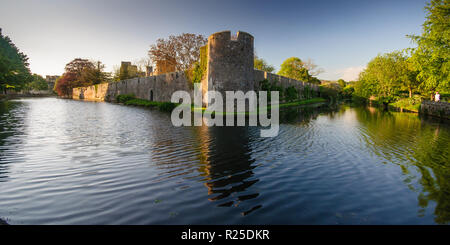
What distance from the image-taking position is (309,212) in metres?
3.32

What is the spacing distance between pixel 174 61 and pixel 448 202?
4002cm

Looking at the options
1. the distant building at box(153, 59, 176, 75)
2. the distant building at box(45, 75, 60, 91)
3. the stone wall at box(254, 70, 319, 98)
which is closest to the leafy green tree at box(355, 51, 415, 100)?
the stone wall at box(254, 70, 319, 98)

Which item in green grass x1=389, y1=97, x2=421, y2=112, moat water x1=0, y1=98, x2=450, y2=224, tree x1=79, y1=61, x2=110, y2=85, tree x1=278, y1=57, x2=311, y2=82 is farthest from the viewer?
tree x1=278, y1=57, x2=311, y2=82

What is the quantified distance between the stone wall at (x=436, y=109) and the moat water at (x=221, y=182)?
39.9ft

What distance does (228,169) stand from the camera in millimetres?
5266

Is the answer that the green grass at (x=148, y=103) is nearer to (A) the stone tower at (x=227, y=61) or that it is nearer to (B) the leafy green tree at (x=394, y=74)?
(A) the stone tower at (x=227, y=61)

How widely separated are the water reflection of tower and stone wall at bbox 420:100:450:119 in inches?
688

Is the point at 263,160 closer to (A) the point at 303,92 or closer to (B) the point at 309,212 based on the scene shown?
(B) the point at 309,212

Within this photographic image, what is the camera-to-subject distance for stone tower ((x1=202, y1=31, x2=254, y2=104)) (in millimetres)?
19016

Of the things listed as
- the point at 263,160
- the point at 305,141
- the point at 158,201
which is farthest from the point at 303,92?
the point at 158,201

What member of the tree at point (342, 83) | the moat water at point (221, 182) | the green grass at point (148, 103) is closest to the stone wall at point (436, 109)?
the moat water at point (221, 182)

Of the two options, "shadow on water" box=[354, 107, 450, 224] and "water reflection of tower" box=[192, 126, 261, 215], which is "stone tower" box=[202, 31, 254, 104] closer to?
"water reflection of tower" box=[192, 126, 261, 215]

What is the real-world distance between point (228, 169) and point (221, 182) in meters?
0.83

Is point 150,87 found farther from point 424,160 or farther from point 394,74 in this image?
point 394,74
